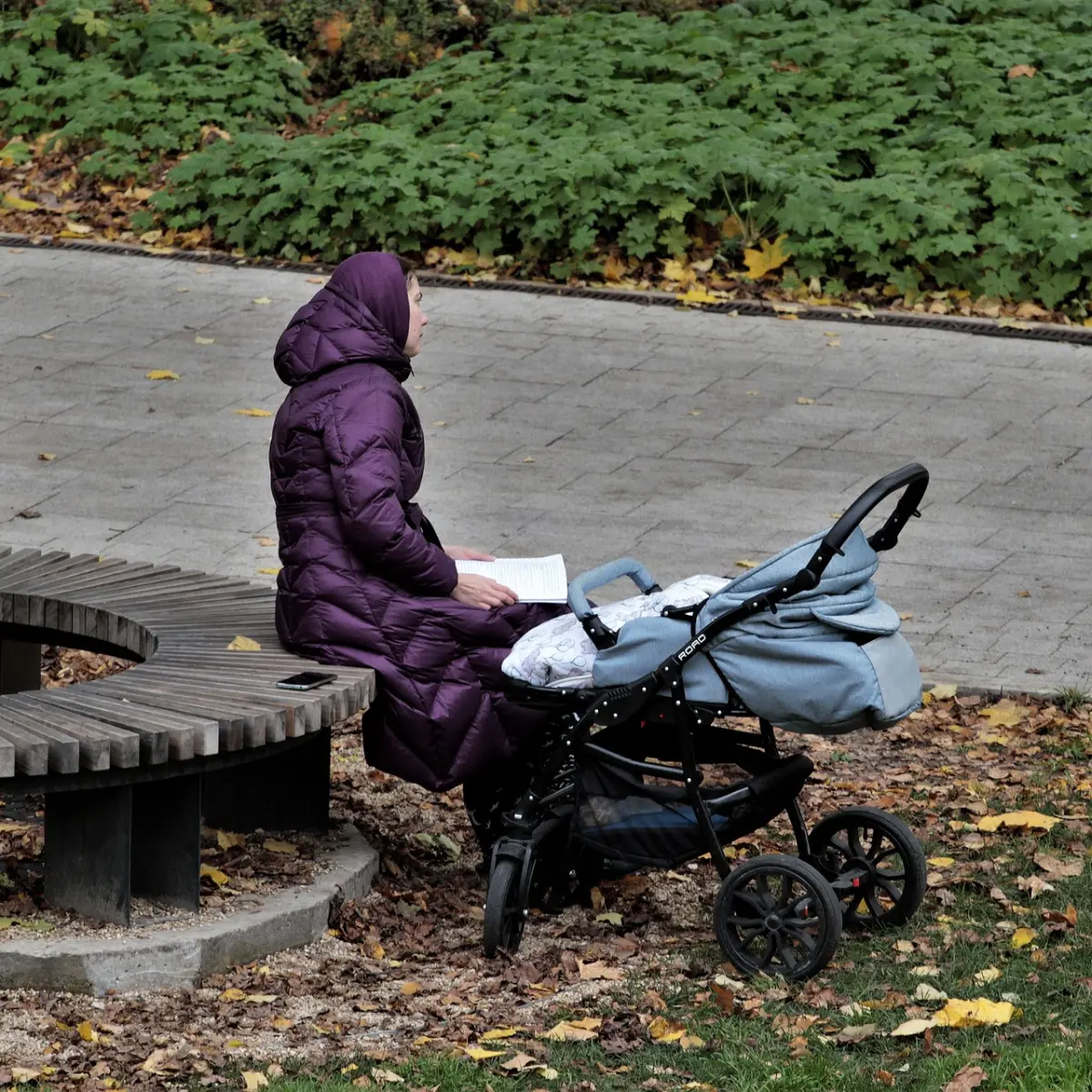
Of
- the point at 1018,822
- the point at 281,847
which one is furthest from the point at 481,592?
the point at 1018,822

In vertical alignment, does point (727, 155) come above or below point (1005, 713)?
above

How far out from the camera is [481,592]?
5.48 metres

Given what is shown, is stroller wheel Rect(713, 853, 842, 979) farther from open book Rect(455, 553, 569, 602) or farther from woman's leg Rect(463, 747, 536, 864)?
open book Rect(455, 553, 569, 602)

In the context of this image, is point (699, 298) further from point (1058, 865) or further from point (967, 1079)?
point (967, 1079)

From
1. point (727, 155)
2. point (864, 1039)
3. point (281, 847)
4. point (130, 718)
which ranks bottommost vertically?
point (281, 847)

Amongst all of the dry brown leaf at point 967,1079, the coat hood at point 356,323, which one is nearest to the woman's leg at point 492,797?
the coat hood at point 356,323

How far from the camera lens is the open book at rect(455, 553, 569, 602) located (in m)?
5.57

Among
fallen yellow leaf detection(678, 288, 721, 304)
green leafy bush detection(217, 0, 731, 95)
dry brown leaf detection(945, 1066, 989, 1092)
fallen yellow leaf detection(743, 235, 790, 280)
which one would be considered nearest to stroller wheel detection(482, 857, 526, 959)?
dry brown leaf detection(945, 1066, 989, 1092)

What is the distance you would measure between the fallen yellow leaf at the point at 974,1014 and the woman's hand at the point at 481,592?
1554mm

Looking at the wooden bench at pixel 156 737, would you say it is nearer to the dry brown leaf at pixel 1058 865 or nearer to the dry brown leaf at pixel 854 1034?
the dry brown leaf at pixel 854 1034

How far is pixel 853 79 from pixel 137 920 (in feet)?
34.5

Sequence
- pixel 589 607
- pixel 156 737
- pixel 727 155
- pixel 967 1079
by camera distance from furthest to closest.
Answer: pixel 727 155, pixel 589 607, pixel 156 737, pixel 967 1079

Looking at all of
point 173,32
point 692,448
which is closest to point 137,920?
point 692,448

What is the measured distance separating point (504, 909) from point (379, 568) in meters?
0.92
